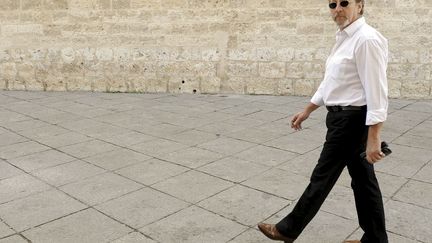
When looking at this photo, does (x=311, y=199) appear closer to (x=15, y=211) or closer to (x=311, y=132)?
(x=15, y=211)

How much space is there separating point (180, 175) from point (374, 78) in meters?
2.24

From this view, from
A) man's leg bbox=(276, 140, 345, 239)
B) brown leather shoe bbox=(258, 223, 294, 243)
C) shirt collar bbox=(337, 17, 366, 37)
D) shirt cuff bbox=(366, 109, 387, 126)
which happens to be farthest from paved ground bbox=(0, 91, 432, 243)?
shirt collar bbox=(337, 17, 366, 37)

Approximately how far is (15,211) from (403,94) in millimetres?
6613

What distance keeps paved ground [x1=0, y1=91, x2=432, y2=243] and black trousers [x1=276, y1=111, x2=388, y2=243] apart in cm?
37

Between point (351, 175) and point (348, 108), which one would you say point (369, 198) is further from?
point (348, 108)

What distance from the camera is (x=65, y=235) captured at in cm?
279

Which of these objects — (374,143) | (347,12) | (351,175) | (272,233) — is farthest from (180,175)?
(347,12)

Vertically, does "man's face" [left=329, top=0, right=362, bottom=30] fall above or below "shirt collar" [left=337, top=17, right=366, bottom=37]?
above

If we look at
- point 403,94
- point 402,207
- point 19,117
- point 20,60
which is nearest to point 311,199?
point 402,207

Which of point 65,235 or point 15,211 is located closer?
point 65,235

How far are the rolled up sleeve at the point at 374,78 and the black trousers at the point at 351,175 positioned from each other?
142 millimetres

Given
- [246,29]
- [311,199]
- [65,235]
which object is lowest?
[65,235]

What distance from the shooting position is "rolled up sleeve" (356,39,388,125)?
2.10 m

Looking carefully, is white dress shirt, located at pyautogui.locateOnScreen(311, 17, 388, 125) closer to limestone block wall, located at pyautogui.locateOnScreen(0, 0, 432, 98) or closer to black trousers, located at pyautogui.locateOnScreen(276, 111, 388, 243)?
black trousers, located at pyautogui.locateOnScreen(276, 111, 388, 243)
